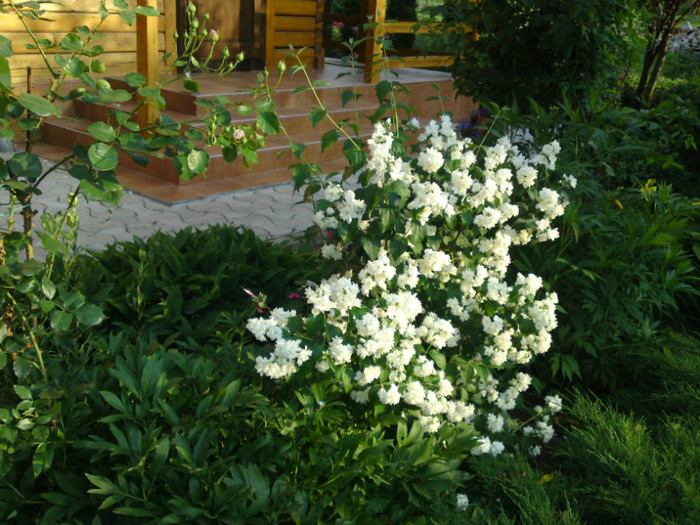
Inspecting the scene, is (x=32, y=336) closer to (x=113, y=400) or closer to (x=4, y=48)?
(x=113, y=400)

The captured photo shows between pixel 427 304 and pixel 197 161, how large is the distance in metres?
1.21

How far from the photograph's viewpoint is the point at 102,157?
67.6 inches

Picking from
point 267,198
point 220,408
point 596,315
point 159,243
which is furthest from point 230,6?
point 220,408

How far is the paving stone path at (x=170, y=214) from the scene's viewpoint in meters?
4.71

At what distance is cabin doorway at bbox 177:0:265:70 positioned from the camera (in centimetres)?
842

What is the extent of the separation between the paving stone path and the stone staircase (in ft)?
0.60

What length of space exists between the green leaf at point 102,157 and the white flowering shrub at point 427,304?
0.64 meters

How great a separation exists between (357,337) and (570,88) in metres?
3.27

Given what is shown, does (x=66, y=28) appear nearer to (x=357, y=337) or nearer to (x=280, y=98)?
(x=280, y=98)

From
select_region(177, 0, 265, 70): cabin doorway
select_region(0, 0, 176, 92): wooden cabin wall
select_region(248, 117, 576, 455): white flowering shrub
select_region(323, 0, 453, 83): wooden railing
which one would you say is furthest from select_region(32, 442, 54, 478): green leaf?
select_region(177, 0, 265, 70): cabin doorway

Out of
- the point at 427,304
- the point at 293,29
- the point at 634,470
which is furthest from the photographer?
the point at 293,29

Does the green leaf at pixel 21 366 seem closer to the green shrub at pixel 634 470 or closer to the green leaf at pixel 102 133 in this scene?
the green leaf at pixel 102 133

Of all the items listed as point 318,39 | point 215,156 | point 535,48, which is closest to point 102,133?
point 535,48

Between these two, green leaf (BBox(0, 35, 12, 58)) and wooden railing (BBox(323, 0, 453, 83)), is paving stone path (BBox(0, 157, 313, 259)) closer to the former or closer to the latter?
wooden railing (BBox(323, 0, 453, 83))
